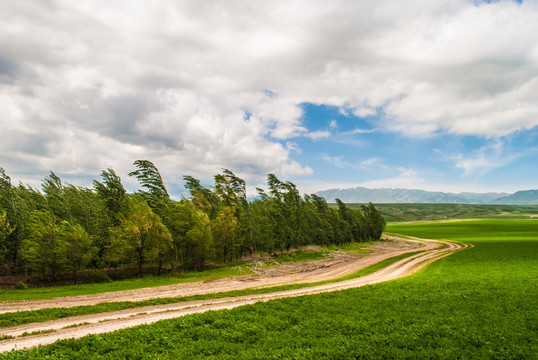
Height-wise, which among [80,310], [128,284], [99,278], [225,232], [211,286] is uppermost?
[225,232]

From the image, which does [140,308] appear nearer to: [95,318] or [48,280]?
[95,318]

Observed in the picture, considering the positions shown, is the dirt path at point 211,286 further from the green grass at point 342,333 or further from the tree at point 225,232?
the green grass at point 342,333

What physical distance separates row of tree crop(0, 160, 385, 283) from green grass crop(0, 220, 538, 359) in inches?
1361

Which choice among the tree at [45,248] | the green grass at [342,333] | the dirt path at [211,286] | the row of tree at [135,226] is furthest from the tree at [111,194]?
the green grass at [342,333]

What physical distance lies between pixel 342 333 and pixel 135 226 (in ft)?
139

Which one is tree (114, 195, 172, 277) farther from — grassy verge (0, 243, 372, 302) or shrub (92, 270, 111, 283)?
shrub (92, 270, 111, 283)

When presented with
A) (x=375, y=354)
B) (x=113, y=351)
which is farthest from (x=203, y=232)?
(x=375, y=354)

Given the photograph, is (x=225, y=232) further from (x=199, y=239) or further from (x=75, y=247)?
(x=75, y=247)

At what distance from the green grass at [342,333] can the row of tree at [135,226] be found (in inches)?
1361

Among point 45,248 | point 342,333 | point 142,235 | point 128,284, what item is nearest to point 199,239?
point 142,235

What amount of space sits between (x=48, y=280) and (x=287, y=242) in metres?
57.1

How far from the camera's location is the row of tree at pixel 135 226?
149 ft

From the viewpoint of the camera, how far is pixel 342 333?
59.8 feet

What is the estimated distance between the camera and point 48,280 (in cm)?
4578
